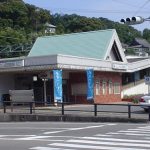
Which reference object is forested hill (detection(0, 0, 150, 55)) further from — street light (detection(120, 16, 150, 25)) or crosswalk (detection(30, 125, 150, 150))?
crosswalk (detection(30, 125, 150, 150))

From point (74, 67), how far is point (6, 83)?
10.2 meters

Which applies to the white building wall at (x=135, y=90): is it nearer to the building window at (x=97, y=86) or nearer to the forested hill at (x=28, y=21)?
the building window at (x=97, y=86)

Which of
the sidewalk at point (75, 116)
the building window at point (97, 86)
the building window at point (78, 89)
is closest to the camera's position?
the sidewalk at point (75, 116)

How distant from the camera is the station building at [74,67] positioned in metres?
41.7

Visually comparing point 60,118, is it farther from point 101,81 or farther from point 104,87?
point 104,87

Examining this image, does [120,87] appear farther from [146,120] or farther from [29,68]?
[146,120]

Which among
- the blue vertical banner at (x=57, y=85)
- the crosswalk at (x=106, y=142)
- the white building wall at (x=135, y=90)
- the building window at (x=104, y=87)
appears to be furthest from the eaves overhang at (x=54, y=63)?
the crosswalk at (x=106, y=142)

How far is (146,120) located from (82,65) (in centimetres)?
1929

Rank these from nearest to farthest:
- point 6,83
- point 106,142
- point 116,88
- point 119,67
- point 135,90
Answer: point 106,142
point 6,83
point 119,67
point 116,88
point 135,90

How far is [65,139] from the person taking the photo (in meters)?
16.0

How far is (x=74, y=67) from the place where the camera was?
4188 centimetres

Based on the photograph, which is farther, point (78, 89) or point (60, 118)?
point (78, 89)

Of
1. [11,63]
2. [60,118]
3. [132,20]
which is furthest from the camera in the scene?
[11,63]

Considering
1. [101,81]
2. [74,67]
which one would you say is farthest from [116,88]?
[74,67]
